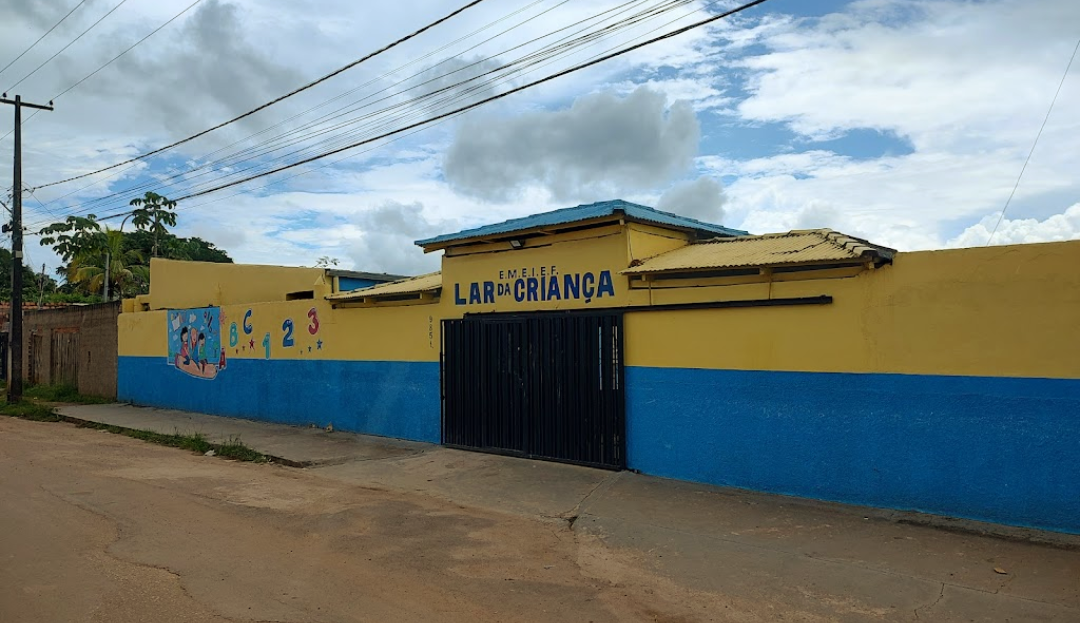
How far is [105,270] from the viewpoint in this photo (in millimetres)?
27781

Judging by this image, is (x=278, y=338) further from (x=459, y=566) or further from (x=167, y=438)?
(x=459, y=566)

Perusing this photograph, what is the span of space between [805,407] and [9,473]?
393 inches

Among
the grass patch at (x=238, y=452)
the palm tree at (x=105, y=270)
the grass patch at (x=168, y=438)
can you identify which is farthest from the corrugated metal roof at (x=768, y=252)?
the palm tree at (x=105, y=270)

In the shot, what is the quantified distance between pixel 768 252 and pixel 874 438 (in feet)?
7.40

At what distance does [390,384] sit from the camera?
39.1 ft

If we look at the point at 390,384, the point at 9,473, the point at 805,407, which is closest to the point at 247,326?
the point at 390,384

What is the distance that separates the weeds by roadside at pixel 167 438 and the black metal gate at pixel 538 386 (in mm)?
3153

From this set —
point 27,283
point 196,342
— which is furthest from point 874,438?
point 27,283

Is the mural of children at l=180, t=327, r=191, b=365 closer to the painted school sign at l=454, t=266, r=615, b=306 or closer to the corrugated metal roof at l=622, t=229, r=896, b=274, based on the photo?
the painted school sign at l=454, t=266, r=615, b=306

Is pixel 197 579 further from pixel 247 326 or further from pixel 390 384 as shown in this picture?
pixel 247 326

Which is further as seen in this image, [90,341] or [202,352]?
[90,341]

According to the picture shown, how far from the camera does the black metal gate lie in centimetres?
898

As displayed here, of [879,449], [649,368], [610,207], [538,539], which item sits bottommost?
[538,539]

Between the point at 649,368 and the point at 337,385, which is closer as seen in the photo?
the point at 649,368
